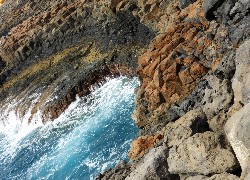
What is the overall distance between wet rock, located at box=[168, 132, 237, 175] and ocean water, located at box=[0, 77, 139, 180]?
11.0 m

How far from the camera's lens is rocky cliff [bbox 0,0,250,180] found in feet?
35.2

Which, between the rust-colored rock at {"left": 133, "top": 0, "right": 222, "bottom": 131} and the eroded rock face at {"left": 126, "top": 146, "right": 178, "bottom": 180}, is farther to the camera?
the rust-colored rock at {"left": 133, "top": 0, "right": 222, "bottom": 131}

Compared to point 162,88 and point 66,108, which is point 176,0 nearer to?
point 162,88

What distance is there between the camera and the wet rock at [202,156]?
975 cm

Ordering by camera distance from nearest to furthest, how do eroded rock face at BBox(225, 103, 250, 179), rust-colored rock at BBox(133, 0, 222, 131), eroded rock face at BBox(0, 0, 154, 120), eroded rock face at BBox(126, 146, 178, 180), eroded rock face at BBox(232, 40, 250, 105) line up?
eroded rock face at BBox(225, 103, 250, 179) → eroded rock face at BBox(232, 40, 250, 105) → eroded rock face at BBox(126, 146, 178, 180) → rust-colored rock at BBox(133, 0, 222, 131) → eroded rock face at BBox(0, 0, 154, 120)

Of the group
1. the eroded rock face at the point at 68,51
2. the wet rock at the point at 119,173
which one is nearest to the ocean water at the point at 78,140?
the eroded rock face at the point at 68,51

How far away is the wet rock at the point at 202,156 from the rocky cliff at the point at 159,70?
0.10 feet

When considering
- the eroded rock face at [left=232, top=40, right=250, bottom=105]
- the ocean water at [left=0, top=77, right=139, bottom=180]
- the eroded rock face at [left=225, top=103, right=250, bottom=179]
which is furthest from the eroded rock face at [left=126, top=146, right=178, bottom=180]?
the ocean water at [left=0, top=77, right=139, bottom=180]

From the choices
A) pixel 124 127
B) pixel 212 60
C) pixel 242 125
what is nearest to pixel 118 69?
pixel 124 127

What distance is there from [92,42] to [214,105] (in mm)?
28777

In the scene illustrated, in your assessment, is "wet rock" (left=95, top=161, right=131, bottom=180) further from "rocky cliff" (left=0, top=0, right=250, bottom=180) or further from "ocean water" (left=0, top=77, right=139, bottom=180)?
"ocean water" (left=0, top=77, right=139, bottom=180)

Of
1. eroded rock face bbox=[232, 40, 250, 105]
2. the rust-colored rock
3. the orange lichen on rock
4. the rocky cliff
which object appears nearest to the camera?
the rocky cliff

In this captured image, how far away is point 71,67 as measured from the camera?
3769 centimetres

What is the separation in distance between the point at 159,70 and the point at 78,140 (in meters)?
10.6
